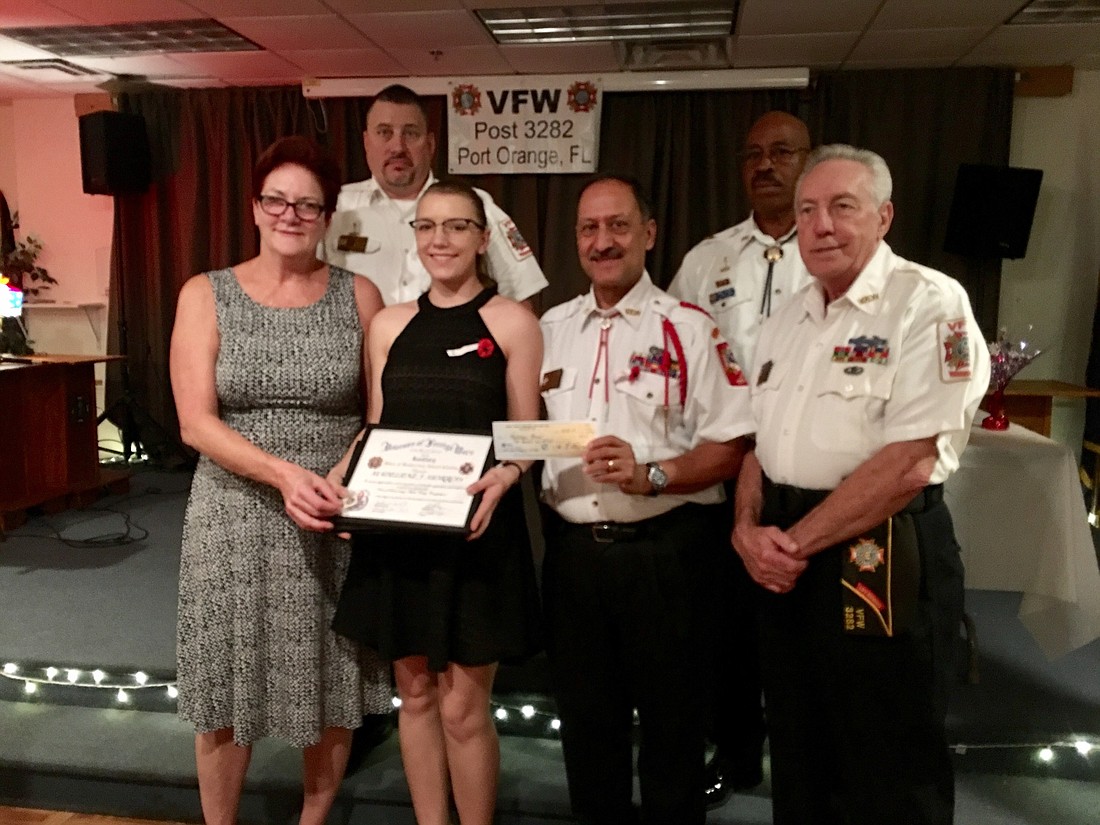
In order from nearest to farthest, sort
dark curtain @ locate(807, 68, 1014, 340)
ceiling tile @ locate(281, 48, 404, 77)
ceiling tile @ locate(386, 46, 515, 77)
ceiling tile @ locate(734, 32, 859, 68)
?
ceiling tile @ locate(734, 32, 859, 68)
ceiling tile @ locate(386, 46, 515, 77)
ceiling tile @ locate(281, 48, 404, 77)
dark curtain @ locate(807, 68, 1014, 340)

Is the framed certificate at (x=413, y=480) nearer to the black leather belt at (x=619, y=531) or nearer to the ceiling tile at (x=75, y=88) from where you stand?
the black leather belt at (x=619, y=531)

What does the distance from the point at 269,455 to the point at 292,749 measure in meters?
1.15

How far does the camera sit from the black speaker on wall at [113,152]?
5.50 meters

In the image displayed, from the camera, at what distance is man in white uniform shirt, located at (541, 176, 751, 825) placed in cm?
164

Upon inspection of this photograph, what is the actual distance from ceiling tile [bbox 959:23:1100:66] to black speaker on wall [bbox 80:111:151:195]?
17.6ft

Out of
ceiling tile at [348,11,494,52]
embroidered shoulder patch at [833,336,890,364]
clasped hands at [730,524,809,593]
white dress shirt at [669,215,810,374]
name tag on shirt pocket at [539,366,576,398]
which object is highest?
ceiling tile at [348,11,494,52]

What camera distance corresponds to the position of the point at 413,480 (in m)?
1.52

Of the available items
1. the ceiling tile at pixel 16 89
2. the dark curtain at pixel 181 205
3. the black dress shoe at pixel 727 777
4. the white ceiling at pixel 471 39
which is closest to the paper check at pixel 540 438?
the black dress shoe at pixel 727 777

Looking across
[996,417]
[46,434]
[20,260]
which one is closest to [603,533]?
[996,417]

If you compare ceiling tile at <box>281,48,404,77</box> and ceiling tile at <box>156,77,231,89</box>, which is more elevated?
ceiling tile at <box>156,77,231,89</box>

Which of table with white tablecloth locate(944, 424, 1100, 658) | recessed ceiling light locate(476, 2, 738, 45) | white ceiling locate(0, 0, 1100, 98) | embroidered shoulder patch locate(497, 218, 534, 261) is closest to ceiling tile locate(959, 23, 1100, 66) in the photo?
white ceiling locate(0, 0, 1100, 98)

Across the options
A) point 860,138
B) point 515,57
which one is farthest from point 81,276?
point 860,138

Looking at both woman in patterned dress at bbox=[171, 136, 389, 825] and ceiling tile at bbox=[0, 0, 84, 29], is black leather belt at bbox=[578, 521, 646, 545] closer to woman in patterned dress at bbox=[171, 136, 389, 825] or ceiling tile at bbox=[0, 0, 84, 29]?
woman in patterned dress at bbox=[171, 136, 389, 825]

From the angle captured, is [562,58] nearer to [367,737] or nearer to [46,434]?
[46,434]
